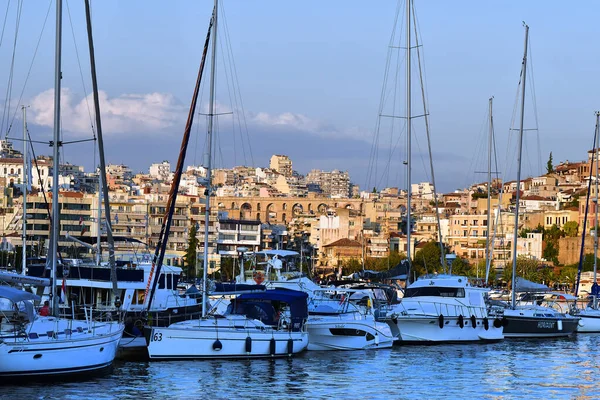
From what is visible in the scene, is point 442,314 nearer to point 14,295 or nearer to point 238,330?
point 238,330

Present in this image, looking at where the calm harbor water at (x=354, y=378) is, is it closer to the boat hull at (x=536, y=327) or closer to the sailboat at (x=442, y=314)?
the sailboat at (x=442, y=314)

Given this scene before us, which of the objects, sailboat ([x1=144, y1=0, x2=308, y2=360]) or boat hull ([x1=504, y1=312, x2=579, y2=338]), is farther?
boat hull ([x1=504, y1=312, x2=579, y2=338])

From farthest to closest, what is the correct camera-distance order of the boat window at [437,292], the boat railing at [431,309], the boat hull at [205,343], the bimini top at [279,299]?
the boat window at [437,292]
the boat railing at [431,309]
the bimini top at [279,299]
the boat hull at [205,343]

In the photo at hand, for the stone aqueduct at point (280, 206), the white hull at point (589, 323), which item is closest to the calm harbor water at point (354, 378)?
the white hull at point (589, 323)

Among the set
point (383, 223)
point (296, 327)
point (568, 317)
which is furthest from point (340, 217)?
point (296, 327)

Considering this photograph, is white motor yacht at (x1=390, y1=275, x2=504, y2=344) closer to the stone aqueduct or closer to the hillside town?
the hillside town

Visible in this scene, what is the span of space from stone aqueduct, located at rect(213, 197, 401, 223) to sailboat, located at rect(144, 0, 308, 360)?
126512mm

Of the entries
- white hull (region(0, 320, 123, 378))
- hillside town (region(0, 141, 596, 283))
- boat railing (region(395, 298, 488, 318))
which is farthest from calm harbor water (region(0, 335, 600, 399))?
hillside town (region(0, 141, 596, 283))

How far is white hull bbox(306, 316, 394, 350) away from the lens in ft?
112

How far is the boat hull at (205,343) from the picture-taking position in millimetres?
29641

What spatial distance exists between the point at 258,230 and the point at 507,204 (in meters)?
32.3

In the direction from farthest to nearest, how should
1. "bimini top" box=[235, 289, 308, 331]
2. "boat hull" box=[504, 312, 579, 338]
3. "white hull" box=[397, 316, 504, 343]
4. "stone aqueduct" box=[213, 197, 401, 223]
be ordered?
"stone aqueduct" box=[213, 197, 401, 223], "boat hull" box=[504, 312, 579, 338], "white hull" box=[397, 316, 504, 343], "bimini top" box=[235, 289, 308, 331]

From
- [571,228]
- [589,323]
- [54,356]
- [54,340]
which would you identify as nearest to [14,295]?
[54,340]

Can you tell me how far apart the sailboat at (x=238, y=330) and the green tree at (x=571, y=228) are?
9246 cm
